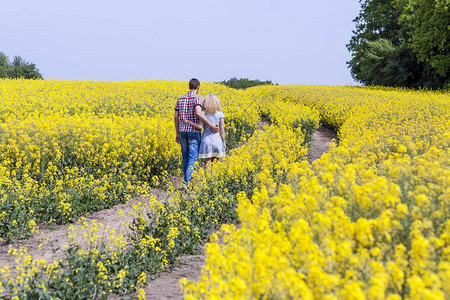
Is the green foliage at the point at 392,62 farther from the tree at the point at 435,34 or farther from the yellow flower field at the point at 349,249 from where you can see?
the yellow flower field at the point at 349,249

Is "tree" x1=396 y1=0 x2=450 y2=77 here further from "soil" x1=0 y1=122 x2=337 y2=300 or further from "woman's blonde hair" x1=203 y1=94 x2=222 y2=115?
"soil" x1=0 y1=122 x2=337 y2=300

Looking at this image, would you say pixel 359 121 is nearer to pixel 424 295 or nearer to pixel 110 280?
pixel 110 280

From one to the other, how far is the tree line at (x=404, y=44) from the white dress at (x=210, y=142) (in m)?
24.7

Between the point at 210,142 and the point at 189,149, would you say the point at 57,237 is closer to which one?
the point at 189,149

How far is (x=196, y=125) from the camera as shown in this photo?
28.3 ft

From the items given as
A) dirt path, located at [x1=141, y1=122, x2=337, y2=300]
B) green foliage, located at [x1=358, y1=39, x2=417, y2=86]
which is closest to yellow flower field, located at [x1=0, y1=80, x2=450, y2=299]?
dirt path, located at [x1=141, y1=122, x2=337, y2=300]

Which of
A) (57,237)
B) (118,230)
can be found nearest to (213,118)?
(118,230)

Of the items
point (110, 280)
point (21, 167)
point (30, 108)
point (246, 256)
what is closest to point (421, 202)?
point (246, 256)

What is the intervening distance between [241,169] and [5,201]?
14.1ft

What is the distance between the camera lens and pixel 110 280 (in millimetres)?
4793

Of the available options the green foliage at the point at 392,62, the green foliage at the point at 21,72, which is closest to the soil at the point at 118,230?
the green foliage at the point at 392,62

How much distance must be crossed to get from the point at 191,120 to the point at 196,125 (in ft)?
0.69

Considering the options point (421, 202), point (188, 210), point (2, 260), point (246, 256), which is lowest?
point (2, 260)

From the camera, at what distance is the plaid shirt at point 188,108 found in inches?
340
